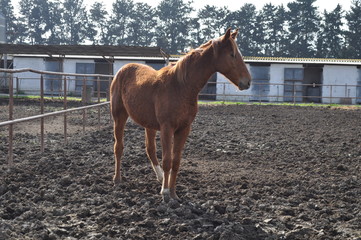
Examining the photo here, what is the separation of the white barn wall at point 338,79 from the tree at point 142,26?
119ft

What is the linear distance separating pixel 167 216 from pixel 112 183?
1.51 metres

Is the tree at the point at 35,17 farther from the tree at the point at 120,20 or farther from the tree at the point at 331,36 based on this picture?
the tree at the point at 331,36

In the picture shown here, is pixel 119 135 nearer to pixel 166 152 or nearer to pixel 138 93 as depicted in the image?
pixel 138 93

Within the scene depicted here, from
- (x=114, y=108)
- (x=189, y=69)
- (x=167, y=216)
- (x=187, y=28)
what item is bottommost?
(x=167, y=216)

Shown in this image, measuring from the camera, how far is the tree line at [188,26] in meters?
54.3

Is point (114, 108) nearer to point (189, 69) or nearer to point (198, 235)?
point (189, 69)

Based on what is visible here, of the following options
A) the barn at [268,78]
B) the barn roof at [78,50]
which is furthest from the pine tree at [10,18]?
the barn roof at [78,50]

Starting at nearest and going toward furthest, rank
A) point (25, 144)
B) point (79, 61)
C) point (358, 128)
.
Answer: point (25, 144), point (358, 128), point (79, 61)

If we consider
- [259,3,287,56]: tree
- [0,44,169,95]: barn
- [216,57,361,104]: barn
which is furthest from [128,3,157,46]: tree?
[216,57,361,104]: barn

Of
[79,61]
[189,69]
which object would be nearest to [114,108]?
[189,69]

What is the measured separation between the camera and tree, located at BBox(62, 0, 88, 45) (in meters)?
65.8

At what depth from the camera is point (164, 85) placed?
193 inches

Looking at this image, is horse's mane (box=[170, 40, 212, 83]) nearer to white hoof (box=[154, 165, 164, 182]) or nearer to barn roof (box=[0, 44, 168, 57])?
white hoof (box=[154, 165, 164, 182])

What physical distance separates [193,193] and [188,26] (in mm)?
56386
